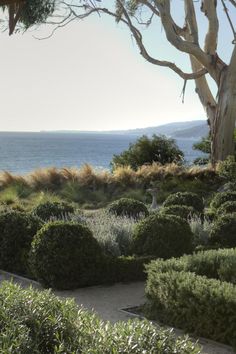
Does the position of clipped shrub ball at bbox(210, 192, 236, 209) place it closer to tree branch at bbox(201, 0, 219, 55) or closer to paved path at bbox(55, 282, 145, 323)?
paved path at bbox(55, 282, 145, 323)

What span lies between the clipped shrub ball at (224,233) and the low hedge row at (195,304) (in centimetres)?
365

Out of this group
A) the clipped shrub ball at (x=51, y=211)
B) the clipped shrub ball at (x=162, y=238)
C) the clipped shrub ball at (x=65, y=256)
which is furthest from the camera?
the clipped shrub ball at (x=51, y=211)

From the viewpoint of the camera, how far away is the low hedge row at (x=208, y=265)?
21.6 ft

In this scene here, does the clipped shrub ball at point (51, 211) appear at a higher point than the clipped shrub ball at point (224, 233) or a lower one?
higher

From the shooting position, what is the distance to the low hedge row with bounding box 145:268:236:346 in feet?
18.2

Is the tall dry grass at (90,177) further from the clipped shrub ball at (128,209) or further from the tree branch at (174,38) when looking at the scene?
the clipped shrub ball at (128,209)

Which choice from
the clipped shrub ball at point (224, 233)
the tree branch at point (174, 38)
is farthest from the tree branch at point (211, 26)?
the clipped shrub ball at point (224, 233)

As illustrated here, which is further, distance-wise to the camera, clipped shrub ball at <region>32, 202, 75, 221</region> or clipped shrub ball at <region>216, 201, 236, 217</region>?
clipped shrub ball at <region>216, 201, 236, 217</region>

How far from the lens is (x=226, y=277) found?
21.6ft

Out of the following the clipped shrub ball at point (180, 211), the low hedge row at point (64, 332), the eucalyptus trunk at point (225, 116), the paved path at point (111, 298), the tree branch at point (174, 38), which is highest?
the tree branch at point (174, 38)

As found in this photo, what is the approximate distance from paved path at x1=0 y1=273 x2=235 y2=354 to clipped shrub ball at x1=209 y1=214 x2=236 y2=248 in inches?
85.8

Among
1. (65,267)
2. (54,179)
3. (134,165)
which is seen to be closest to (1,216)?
(65,267)

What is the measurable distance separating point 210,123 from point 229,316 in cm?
2028

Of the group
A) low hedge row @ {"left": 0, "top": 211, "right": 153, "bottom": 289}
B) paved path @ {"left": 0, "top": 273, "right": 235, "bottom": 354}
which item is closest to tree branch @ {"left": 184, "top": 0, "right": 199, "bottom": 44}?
low hedge row @ {"left": 0, "top": 211, "right": 153, "bottom": 289}
